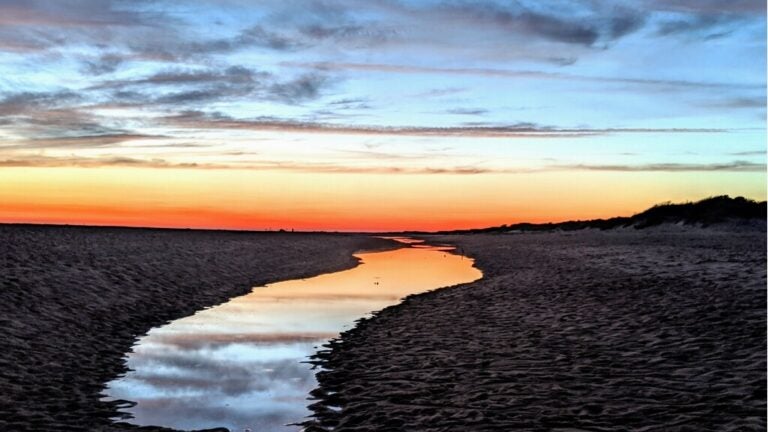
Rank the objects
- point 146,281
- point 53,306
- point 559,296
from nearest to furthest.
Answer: point 53,306, point 559,296, point 146,281

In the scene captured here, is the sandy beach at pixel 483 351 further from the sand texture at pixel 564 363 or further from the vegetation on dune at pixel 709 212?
the vegetation on dune at pixel 709 212

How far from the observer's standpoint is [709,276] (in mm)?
26484

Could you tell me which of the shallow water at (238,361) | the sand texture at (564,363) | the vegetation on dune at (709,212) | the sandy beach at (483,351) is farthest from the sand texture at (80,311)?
the vegetation on dune at (709,212)

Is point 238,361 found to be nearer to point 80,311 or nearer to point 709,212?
point 80,311

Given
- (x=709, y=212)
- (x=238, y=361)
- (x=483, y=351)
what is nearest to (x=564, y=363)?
(x=483, y=351)

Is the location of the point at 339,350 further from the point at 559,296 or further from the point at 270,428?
the point at 559,296

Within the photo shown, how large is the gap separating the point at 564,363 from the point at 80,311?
15.7 m

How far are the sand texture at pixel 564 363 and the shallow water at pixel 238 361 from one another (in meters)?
0.91

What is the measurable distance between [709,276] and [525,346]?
547 inches

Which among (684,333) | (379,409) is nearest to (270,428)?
(379,409)

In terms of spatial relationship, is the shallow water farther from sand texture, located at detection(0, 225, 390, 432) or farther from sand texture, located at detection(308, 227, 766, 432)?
sand texture, located at detection(308, 227, 766, 432)

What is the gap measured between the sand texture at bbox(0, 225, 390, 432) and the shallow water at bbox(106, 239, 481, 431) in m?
0.77

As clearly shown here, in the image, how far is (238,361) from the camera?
1652cm

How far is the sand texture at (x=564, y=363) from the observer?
1061 centimetres
